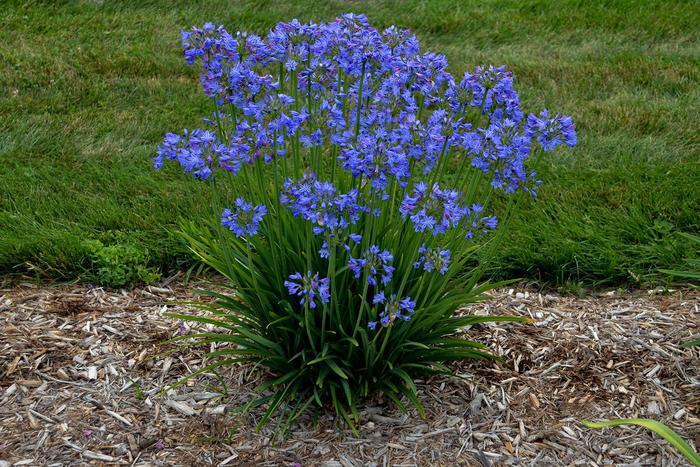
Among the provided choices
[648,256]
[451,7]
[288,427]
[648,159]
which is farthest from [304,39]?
[451,7]

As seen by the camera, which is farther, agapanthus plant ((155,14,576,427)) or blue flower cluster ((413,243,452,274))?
blue flower cluster ((413,243,452,274))

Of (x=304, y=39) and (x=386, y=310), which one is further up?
(x=304, y=39)

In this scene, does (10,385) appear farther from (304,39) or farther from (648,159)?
(648,159)

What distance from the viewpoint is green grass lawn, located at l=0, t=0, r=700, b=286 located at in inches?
177

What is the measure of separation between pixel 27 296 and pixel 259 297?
1689mm

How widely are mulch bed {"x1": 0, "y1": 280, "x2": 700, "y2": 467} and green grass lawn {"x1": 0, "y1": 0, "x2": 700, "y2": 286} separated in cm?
53

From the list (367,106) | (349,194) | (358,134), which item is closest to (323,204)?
(349,194)

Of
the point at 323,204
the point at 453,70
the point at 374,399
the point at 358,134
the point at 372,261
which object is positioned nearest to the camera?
the point at 323,204

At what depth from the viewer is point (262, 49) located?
281 centimetres

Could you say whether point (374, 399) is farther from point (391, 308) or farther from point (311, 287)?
point (311, 287)

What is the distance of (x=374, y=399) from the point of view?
A: 3344 millimetres

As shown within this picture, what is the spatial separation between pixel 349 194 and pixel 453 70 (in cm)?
513

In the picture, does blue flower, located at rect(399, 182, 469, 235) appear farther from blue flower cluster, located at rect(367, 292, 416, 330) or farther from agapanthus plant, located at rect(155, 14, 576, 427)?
blue flower cluster, located at rect(367, 292, 416, 330)

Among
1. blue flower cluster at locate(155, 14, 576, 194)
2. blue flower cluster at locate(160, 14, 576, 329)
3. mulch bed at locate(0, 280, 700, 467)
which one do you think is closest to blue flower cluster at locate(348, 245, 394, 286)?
blue flower cluster at locate(160, 14, 576, 329)
